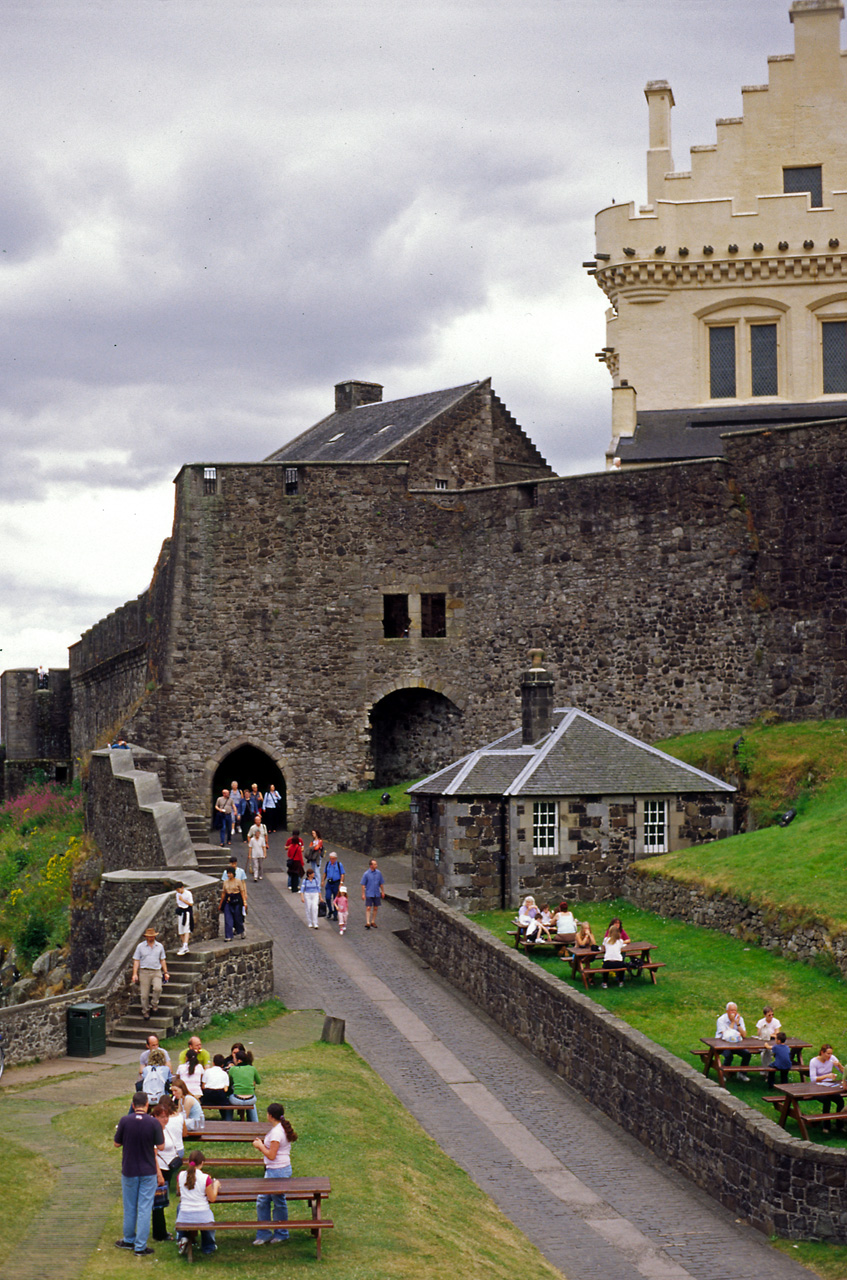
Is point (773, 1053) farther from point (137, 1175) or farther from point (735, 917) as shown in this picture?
point (137, 1175)

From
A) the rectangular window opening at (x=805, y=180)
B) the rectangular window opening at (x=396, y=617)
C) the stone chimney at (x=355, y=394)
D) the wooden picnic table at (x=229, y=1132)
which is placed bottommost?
the wooden picnic table at (x=229, y=1132)

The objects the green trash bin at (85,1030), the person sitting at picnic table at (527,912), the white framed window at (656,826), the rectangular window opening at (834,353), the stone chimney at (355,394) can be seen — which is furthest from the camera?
the stone chimney at (355,394)

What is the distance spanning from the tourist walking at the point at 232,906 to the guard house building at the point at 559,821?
4909mm

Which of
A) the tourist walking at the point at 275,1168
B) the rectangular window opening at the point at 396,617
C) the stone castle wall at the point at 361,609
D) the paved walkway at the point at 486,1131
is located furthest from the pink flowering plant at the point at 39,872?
the tourist walking at the point at 275,1168

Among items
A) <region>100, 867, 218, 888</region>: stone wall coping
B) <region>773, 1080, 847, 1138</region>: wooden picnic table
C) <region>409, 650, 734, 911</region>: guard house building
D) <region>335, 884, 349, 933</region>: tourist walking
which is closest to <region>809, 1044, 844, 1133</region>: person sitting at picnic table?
<region>773, 1080, 847, 1138</region>: wooden picnic table

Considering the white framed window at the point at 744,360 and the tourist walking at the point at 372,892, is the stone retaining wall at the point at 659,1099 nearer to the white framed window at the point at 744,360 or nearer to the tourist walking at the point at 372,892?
the tourist walking at the point at 372,892

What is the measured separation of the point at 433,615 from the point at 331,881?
12566 millimetres

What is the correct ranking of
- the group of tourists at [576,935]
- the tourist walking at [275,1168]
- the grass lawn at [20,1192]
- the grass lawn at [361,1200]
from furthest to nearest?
the group of tourists at [576,935] → the tourist walking at [275,1168] → the grass lawn at [361,1200] → the grass lawn at [20,1192]

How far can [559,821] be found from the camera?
96.0 ft

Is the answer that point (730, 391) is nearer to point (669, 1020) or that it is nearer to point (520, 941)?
point (520, 941)


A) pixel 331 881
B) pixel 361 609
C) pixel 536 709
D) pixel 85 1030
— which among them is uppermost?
pixel 361 609

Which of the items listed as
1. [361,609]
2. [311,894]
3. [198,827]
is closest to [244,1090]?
[311,894]

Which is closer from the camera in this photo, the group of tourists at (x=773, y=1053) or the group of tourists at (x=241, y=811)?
the group of tourists at (x=773, y=1053)

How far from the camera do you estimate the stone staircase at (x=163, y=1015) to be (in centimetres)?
2231
